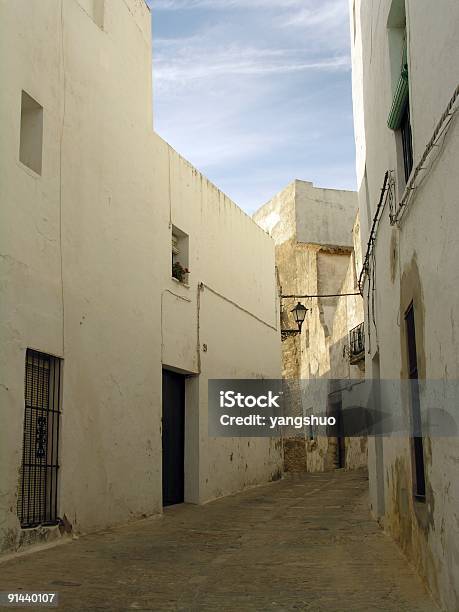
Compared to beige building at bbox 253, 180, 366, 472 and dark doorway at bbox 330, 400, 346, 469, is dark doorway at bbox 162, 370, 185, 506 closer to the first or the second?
beige building at bbox 253, 180, 366, 472

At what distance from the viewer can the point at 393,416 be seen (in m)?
7.82

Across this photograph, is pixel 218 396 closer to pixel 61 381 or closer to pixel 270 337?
pixel 270 337

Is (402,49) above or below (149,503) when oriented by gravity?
above

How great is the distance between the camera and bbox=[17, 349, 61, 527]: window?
7488 millimetres

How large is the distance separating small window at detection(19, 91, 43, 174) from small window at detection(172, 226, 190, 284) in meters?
4.79

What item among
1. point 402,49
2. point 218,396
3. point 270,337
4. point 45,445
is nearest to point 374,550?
point 45,445

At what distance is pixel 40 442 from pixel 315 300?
20523mm

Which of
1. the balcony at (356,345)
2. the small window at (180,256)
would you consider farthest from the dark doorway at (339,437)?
the small window at (180,256)

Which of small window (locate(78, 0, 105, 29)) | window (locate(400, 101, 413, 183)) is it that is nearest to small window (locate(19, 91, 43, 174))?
small window (locate(78, 0, 105, 29))

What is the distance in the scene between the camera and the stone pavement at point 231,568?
516cm

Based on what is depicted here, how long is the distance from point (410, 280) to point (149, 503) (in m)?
5.83

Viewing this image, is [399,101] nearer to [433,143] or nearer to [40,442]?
[433,143]

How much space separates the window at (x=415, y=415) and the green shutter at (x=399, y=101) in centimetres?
194

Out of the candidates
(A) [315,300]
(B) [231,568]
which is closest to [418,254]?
(B) [231,568]
